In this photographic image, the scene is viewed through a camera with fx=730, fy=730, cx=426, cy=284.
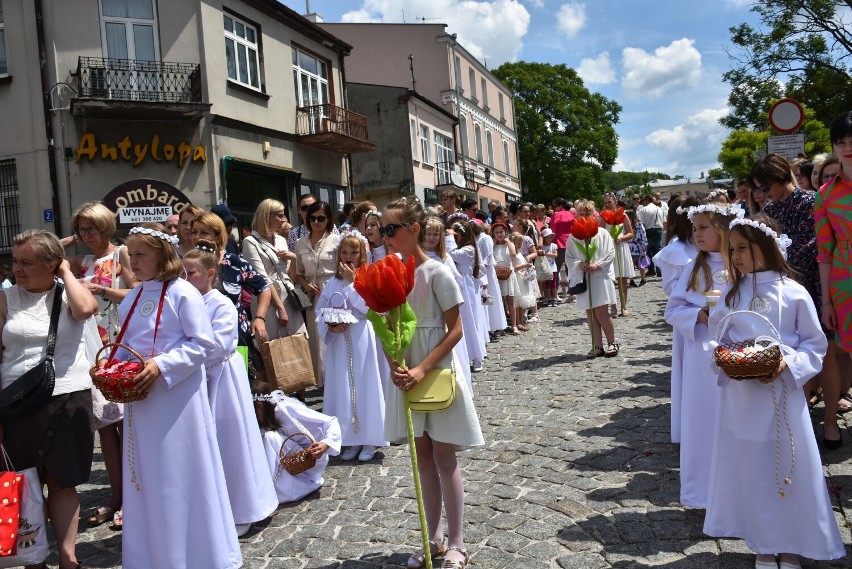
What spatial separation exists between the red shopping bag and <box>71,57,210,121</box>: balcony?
44.3ft

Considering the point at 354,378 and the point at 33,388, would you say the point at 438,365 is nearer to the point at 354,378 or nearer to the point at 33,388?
Result: the point at 33,388

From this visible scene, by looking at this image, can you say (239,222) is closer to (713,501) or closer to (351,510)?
(351,510)

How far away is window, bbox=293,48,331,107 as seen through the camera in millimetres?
21875

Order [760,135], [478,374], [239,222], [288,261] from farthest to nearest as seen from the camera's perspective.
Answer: [760,135] < [239,222] < [478,374] < [288,261]

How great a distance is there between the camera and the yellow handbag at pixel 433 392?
3.74 m

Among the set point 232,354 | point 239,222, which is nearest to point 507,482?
point 232,354

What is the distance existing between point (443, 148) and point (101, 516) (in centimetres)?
3164

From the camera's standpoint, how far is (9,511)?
→ 381cm

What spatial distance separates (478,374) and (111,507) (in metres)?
5.27

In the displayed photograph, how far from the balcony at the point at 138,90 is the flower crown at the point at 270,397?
12328 mm

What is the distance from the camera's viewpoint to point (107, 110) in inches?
624

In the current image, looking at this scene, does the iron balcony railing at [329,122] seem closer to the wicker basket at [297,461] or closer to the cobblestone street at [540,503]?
the cobblestone street at [540,503]

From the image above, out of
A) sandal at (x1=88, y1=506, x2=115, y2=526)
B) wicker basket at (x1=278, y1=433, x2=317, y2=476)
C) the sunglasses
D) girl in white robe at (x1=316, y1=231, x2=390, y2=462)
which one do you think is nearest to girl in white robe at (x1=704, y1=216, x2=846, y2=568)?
the sunglasses

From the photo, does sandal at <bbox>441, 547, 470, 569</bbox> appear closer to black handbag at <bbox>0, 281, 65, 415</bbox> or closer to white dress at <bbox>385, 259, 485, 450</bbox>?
white dress at <bbox>385, 259, 485, 450</bbox>
